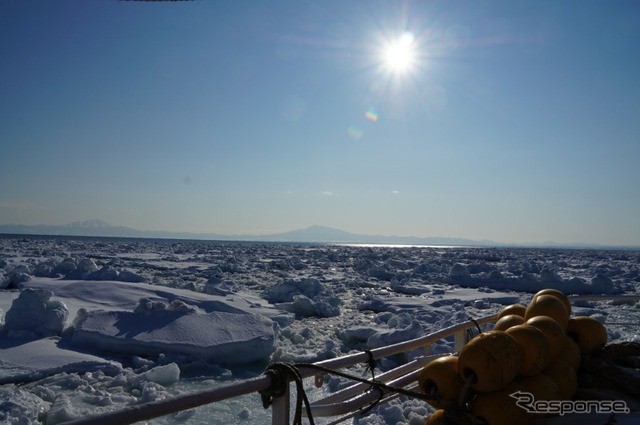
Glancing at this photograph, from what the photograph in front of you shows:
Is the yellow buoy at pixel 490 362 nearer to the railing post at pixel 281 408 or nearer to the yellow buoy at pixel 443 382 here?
the yellow buoy at pixel 443 382

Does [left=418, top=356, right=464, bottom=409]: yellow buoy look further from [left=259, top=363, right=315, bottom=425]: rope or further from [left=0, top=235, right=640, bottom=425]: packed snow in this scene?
[left=0, top=235, right=640, bottom=425]: packed snow

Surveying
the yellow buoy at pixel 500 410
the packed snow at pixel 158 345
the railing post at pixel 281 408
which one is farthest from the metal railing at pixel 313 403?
the packed snow at pixel 158 345

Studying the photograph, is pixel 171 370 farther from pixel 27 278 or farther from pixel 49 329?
pixel 27 278

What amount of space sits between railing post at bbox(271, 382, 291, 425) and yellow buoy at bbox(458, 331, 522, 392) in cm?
66

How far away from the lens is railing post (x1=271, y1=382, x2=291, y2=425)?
4.75 ft

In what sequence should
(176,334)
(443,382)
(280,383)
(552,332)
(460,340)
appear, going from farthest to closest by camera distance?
1. (176,334)
2. (460,340)
3. (552,332)
4. (443,382)
5. (280,383)

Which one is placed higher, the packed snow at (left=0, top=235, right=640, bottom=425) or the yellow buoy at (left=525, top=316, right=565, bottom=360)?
the yellow buoy at (left=525, top=316, right=565, bottom=360)

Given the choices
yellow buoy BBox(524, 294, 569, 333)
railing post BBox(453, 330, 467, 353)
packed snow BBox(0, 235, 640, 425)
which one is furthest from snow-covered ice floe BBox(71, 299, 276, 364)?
yellow buoy BBox(524, 294, 569, 333)
